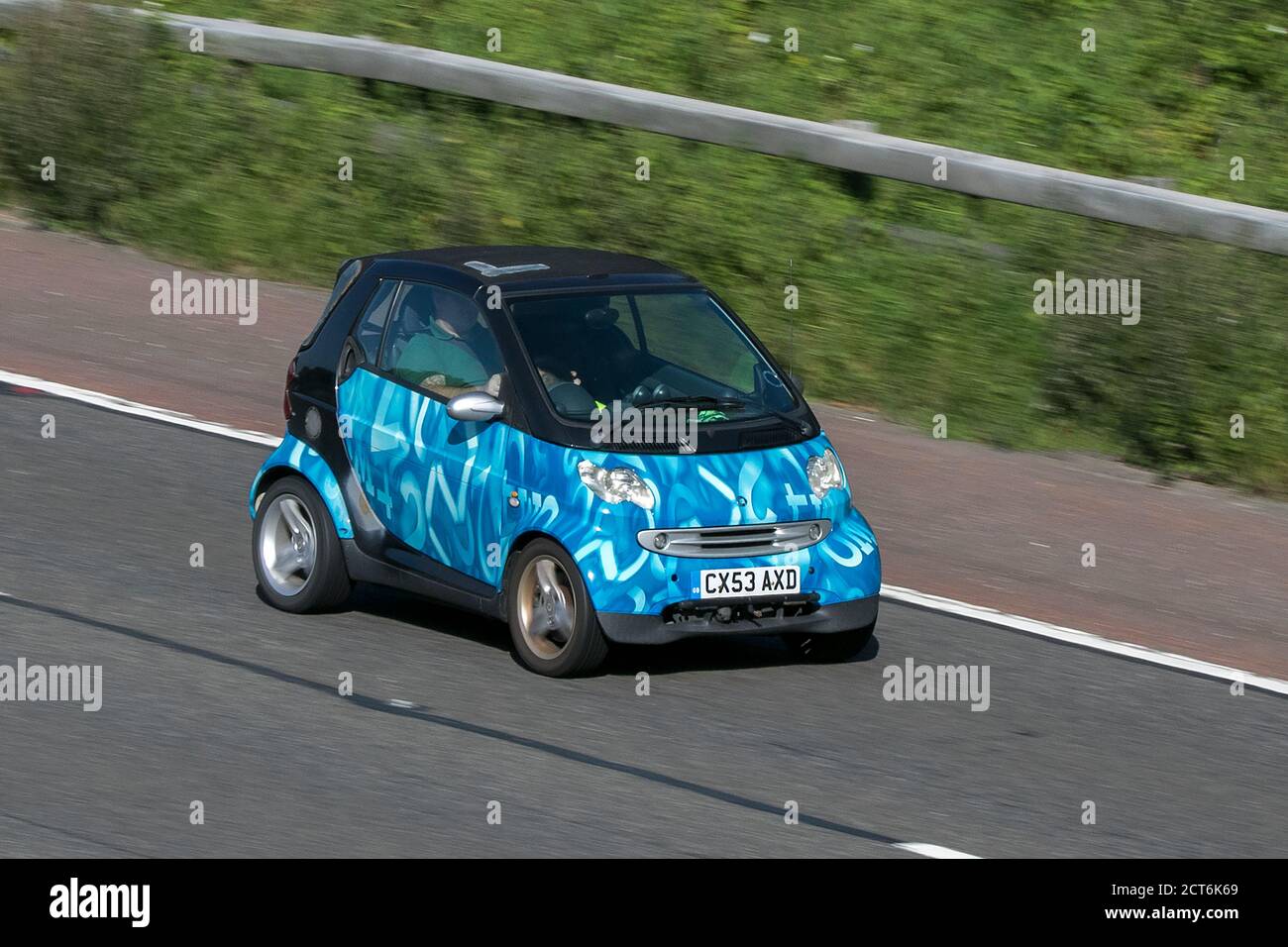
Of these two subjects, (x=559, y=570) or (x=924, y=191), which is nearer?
(x=559, y=570)

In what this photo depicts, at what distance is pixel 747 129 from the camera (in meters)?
16.1

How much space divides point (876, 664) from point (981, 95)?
9.06 meters

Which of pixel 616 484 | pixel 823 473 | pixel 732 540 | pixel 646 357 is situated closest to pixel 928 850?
pixel 732 540

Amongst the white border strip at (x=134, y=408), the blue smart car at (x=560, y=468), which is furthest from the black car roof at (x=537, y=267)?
the white border strip at (x=134, y=408)

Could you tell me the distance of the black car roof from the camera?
10008mm

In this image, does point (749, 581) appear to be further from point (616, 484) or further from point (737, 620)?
point (616, 484)

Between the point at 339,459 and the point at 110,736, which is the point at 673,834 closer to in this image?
the point at 110,736

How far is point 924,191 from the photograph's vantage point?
1549 centimetres

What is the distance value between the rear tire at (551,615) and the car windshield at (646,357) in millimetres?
670

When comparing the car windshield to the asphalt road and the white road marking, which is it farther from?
the white road marking

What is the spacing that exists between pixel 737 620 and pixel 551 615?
81 centimetres

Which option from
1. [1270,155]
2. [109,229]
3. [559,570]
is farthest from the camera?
[109,229]

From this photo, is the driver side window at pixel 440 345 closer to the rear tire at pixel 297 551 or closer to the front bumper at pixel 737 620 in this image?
the rear tire at pixel 297 551
